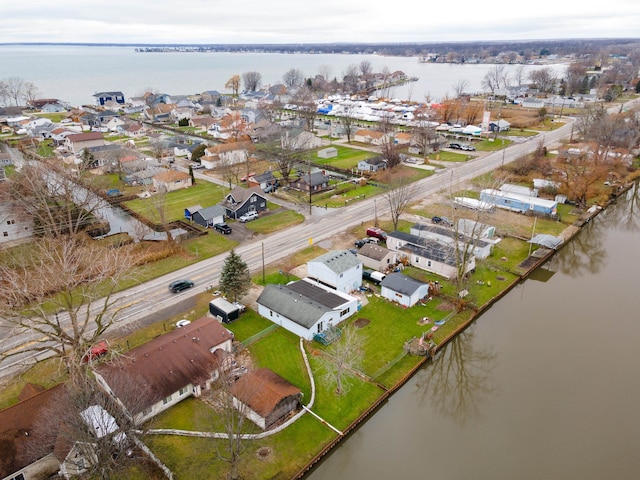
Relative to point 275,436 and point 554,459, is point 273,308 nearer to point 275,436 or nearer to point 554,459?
point 275,436

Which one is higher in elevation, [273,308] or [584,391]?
[273,308]

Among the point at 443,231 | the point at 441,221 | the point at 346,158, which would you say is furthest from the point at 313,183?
the point at 443,231

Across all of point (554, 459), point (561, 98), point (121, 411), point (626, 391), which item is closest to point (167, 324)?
point (121, 411)

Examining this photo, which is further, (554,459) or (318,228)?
(318,228)

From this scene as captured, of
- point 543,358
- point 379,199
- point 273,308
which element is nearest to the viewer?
point 543,358

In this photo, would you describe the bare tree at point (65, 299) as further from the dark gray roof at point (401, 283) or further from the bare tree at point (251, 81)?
the bare tree at point (251, 81)

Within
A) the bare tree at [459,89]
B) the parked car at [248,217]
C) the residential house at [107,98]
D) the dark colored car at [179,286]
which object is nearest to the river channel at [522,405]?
the dark colored car at [179,286]
